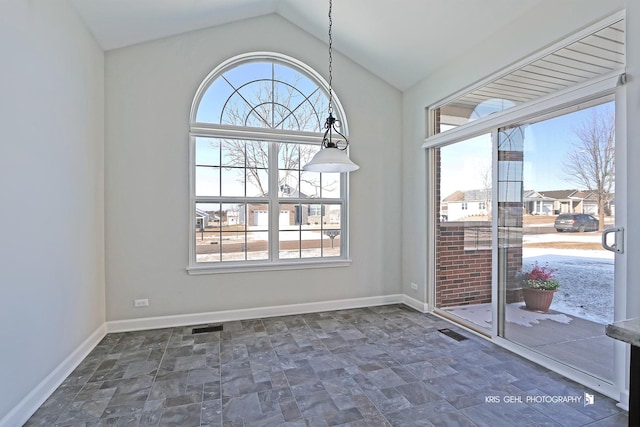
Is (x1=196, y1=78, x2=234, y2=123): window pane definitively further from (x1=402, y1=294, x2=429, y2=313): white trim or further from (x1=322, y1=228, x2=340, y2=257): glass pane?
(x1=402, y1=294, x2=429, y2=313): white trim

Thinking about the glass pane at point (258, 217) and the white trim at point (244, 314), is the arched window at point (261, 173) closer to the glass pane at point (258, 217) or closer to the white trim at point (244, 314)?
A: the glass pane at point (258, 217)

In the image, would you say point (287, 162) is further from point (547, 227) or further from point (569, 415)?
point (569, 415)

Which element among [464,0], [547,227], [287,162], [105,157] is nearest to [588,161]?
[547,227]

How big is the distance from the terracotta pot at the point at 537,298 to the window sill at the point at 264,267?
209 cm

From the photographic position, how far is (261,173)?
418cm

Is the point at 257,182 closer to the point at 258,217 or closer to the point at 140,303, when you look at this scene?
the point at 258,217

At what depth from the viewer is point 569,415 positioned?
6.88ft

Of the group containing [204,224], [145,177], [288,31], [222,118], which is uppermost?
[288,31]

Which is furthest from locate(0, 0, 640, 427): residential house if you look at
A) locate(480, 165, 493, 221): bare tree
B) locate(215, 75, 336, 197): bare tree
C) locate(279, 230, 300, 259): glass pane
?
locate(480, 165, 493, 221): bare tree

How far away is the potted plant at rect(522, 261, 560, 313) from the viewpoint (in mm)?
2830

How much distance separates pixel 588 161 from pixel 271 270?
337 cm

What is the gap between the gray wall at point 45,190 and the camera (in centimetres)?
198

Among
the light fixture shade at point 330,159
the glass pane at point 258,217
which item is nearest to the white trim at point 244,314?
the glass pane at point 258,217

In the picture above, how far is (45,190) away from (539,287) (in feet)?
13.7
